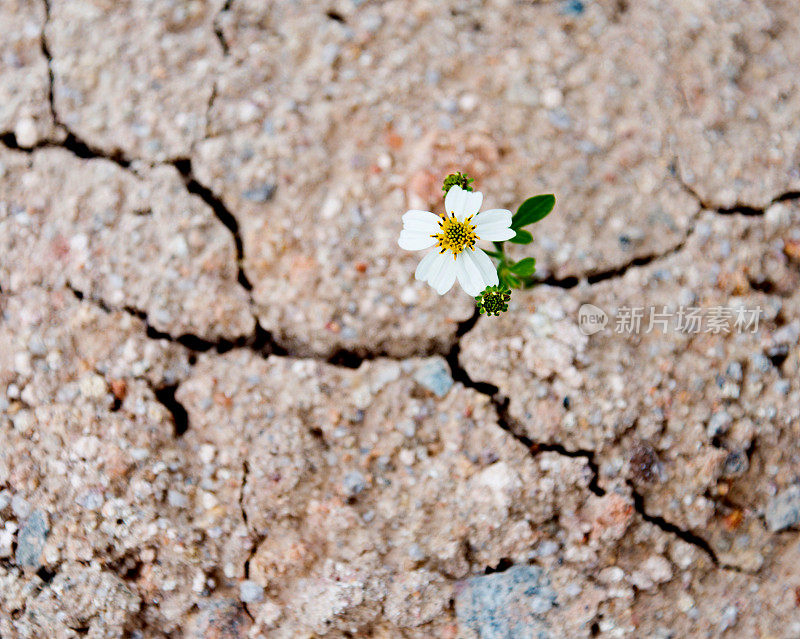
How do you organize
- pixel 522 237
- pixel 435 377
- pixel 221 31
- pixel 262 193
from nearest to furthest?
1. pixel 522 237
2. pixel 435 377
3. pixel 262 193
4. pixel 221 31

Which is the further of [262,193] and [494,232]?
[262,193]

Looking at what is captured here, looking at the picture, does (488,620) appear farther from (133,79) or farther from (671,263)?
(133,79)

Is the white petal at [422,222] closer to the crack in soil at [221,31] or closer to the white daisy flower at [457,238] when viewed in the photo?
the white daisy flower at [457,238]

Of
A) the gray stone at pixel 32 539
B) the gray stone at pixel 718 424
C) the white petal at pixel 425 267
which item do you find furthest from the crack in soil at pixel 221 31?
the gray stone at pixel 718 424

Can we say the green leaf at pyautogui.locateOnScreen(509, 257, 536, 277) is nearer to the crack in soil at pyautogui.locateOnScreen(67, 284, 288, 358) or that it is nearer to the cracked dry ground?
the cracked dry ground

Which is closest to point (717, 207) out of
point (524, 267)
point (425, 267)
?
point (524, 267)

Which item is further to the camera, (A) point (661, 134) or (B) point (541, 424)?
(A) point (661, 134)

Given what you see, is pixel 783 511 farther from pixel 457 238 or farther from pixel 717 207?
pixel 457 238

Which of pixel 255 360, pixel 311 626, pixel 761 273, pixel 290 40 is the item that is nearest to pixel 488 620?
pixel 311 626
